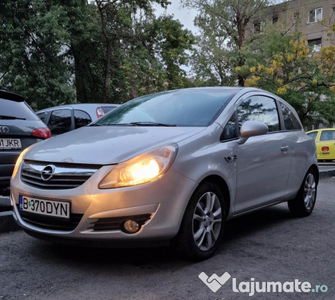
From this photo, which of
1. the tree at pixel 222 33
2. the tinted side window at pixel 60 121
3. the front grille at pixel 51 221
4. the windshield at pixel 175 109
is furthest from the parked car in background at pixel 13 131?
the tree at pixel 222 33

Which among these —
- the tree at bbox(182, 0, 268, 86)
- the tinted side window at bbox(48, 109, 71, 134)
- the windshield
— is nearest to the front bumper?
the windshield

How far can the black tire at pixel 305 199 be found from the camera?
5379mm

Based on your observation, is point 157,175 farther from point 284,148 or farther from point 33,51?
point 33,51

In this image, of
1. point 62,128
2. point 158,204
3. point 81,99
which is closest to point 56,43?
point 81,99

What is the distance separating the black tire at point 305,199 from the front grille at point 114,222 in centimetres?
283

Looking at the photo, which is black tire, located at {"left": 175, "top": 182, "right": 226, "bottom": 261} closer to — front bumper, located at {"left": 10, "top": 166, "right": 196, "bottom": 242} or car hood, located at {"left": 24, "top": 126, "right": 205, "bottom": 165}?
front bumper, located at {"left": 10, "top": 166, "right": 196, "bottom": 242}

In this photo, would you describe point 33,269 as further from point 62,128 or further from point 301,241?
point 62,128

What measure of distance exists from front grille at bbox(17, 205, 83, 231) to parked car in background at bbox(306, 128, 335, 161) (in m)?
16.2

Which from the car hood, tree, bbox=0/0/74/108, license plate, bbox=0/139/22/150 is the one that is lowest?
license plate, bbox=0/139/22/150

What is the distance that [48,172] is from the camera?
330 cm

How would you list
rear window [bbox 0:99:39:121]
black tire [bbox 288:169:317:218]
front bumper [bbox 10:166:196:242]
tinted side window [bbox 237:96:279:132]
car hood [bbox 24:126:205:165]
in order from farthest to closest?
black tire [bbox 288:169:317:218] → rear window [bbox 0:99:39:121] → tinted side window [bbox 237:96:279:132] → car hood [bbox 24:126:205:165] → front bumper [bbox 10:166:196:242]

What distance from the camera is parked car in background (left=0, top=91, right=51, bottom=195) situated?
5000 mm

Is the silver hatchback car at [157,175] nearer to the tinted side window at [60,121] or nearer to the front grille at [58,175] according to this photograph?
the front grille at [58,175]

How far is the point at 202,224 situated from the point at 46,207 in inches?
48.9
